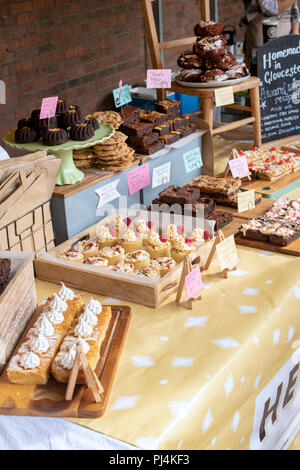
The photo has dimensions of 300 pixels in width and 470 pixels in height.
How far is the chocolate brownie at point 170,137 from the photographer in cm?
289

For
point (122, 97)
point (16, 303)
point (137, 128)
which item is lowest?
point (16, 303)

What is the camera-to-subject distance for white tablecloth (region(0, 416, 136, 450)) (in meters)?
1.42

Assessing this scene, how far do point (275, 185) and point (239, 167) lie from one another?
223 mm

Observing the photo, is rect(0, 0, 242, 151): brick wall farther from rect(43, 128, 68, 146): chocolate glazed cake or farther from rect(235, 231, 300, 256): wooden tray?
rect(235, 231, 300, 256): wooden tray

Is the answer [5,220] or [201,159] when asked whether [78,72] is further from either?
[5,220]

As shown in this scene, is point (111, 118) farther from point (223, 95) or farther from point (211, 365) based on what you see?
point (211, 365)

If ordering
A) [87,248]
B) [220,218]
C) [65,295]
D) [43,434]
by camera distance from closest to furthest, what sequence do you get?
[43,434] → [65,295] → [87,248] → [220,218]

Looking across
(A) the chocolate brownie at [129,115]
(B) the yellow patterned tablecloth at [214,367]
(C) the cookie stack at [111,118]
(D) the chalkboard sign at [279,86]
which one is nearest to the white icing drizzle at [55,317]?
(B) the yellow patterned tablecloth at [214,367]

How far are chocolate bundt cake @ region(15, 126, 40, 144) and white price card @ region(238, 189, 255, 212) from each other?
39.5 inches

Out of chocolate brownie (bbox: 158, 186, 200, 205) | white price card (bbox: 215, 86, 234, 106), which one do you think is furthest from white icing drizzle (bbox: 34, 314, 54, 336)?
white price card (bbox: 215, 86, 234, 106)

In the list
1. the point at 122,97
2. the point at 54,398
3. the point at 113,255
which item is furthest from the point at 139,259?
the point at 122,97

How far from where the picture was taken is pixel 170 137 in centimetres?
290

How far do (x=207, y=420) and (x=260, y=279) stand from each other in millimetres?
691
